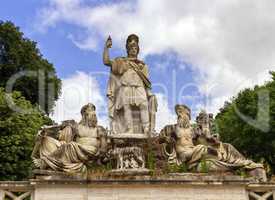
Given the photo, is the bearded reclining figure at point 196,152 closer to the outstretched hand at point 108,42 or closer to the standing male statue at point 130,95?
the standing male statue at point 130,95

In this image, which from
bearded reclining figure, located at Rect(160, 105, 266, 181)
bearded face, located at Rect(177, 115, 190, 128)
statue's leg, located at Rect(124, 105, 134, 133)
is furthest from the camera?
statue's leg, located at Rect(124, 105, 134, 133)

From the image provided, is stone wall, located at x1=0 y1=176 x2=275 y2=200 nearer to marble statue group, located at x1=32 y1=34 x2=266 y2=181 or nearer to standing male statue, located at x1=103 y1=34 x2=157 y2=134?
marble statue group, located at x1=32 y1=34 x2=266 y2=181

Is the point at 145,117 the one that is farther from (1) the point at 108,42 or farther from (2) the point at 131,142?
(1) the point at 108,42

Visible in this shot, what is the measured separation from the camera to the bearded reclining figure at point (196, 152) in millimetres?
12914

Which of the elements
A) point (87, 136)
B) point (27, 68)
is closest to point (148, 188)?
point (87, 136)

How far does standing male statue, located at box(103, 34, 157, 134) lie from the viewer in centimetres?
1471

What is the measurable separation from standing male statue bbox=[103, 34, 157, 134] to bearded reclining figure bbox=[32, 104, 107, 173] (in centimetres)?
116

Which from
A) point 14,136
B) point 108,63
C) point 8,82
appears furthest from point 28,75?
point 108,63

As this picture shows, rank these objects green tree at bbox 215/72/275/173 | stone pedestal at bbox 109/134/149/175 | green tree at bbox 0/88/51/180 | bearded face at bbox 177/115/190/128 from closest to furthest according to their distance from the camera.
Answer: stone pedestal at bbox 109/134/149/175 → bearded face at bbox 177/115/190/128 → green tree at bbox 0/88/51/180 → green tree at bbox 215/72/275/173

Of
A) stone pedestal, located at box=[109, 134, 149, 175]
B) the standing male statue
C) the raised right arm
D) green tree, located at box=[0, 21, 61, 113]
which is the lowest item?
stone pedestal, located at box=[109, 134, 149, 175]

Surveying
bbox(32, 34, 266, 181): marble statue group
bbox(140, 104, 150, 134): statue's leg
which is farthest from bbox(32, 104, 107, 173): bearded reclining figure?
bbox(140, 104, 150, 134): statue's leg

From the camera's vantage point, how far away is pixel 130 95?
1492cm

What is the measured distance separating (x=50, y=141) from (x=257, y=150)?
20767 mm

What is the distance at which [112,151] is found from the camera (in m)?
13.1
